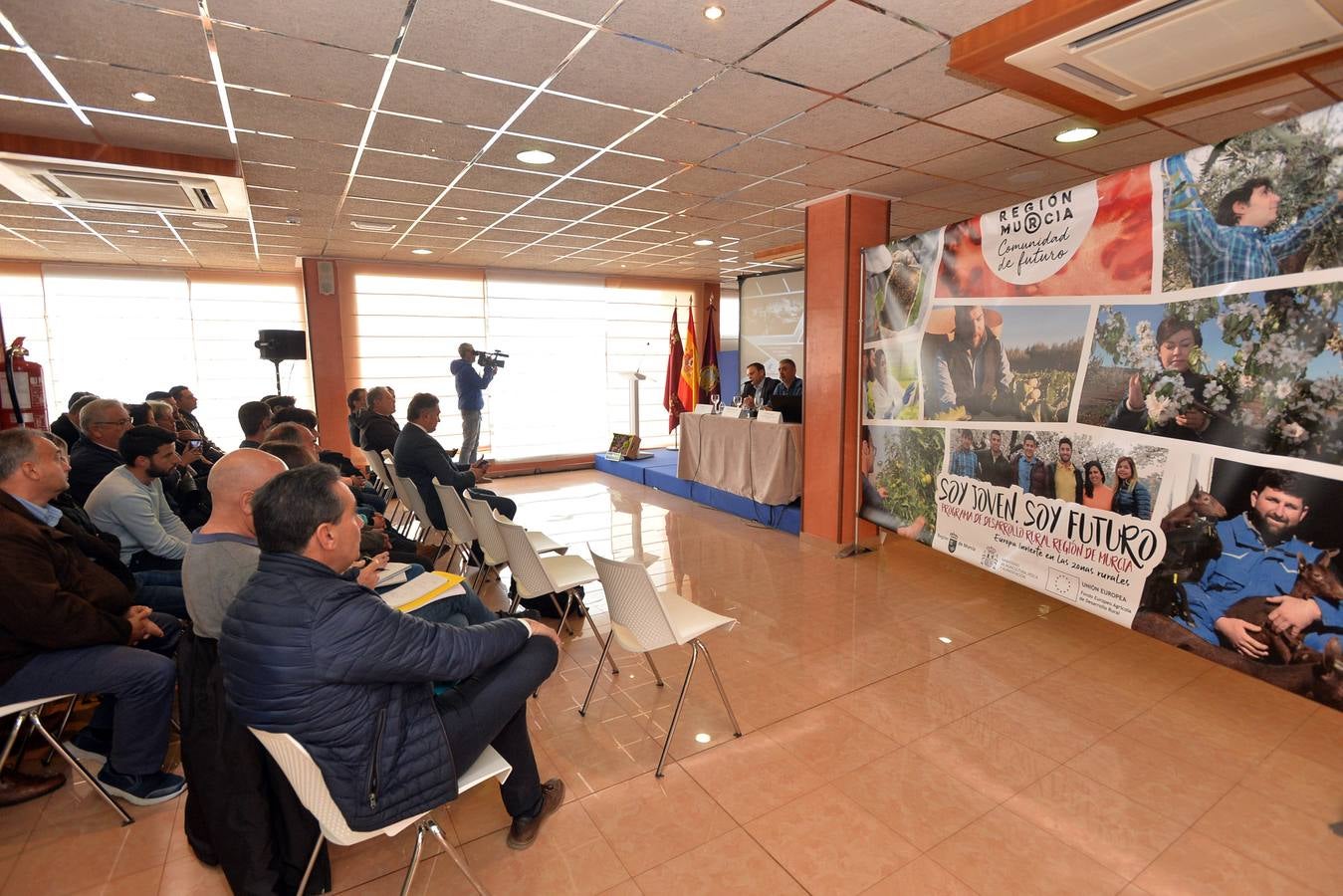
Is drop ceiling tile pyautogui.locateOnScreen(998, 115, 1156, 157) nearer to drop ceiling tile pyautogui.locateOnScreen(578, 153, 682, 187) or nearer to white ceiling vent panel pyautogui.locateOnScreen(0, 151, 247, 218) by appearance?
drop ceiling tile pyautogui.locateOnScreen(578, 153, 682, 187)

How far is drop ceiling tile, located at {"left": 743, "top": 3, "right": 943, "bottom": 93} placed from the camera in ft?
8.29

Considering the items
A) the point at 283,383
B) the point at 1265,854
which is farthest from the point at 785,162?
the point at 283,383

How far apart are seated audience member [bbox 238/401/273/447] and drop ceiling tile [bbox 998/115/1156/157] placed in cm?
525

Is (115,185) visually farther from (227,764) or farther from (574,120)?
(227,764)

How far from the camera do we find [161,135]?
373 cm

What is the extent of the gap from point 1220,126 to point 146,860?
6.37 meters

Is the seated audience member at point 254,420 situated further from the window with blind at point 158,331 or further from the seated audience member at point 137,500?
the window with blind at point 158,331

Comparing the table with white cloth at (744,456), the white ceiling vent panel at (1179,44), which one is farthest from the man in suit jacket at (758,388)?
the white ceiling vent panel at (1179,44)

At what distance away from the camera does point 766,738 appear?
276 centimetres

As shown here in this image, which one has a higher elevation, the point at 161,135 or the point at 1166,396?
the point at 161,135

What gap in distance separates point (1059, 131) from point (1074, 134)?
14 cm

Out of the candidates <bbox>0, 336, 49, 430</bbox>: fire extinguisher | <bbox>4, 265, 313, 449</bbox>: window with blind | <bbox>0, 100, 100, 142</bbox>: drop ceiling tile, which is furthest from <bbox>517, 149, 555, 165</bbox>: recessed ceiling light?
<bbox>4, 265, 313, 449</bbox>: window with blind

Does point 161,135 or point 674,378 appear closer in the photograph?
point 161,135

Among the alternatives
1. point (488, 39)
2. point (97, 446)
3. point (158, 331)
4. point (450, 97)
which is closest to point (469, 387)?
point (158, 331)
